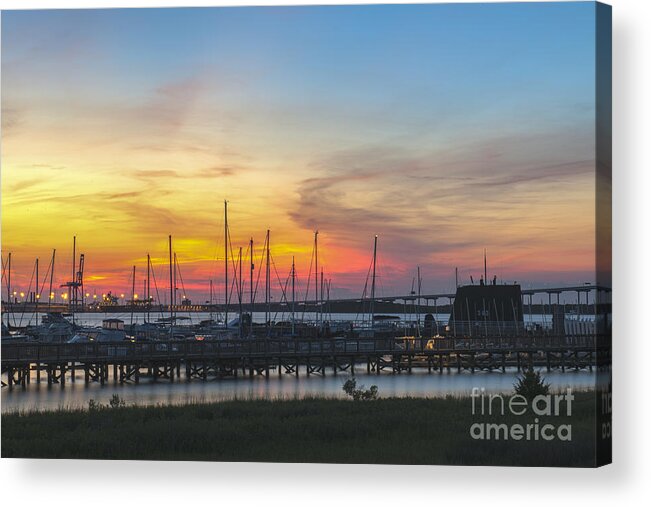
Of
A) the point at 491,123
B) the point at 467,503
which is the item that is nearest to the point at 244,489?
the point at 467,503

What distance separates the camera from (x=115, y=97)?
14.6 meters

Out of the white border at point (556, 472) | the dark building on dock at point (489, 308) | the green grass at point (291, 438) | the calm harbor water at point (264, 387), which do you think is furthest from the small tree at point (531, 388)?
the dark building on dock at point (489, 308)

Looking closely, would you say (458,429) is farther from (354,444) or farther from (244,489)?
(244,489)

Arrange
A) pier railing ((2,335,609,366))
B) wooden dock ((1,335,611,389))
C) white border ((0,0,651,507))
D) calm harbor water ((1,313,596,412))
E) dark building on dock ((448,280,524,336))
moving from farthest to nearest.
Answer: dark building on dock ((448,280,524,336))
wooden dock ((1,335,611,389))
pier railing ((2,335,609,366))
calm harbor water ((1,313,596,412))
white border ((0,0,651,507))

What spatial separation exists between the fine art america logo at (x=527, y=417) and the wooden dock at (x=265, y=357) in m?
18.3

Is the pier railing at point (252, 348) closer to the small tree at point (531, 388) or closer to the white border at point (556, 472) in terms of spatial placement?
the small tree at point (531, 388)

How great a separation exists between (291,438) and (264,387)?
18.3 meters

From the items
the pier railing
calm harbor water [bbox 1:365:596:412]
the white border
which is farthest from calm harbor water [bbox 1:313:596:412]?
the white border

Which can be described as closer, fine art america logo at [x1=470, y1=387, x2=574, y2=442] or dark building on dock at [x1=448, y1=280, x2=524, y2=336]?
fine art america logo at [x1=470, y1=387, x2=574, y2=442]

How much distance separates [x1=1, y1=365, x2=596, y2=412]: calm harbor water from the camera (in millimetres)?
28500

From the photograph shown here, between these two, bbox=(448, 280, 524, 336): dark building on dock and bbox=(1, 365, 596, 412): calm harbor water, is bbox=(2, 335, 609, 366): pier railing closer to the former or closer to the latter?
bbox=(1, 365, 596, 412): calm harbor water

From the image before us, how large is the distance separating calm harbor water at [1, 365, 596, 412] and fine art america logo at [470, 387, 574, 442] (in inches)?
560

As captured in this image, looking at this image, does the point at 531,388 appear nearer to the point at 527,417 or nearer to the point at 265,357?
the point at 527,417

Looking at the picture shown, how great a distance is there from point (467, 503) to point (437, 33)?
20.7 feet
